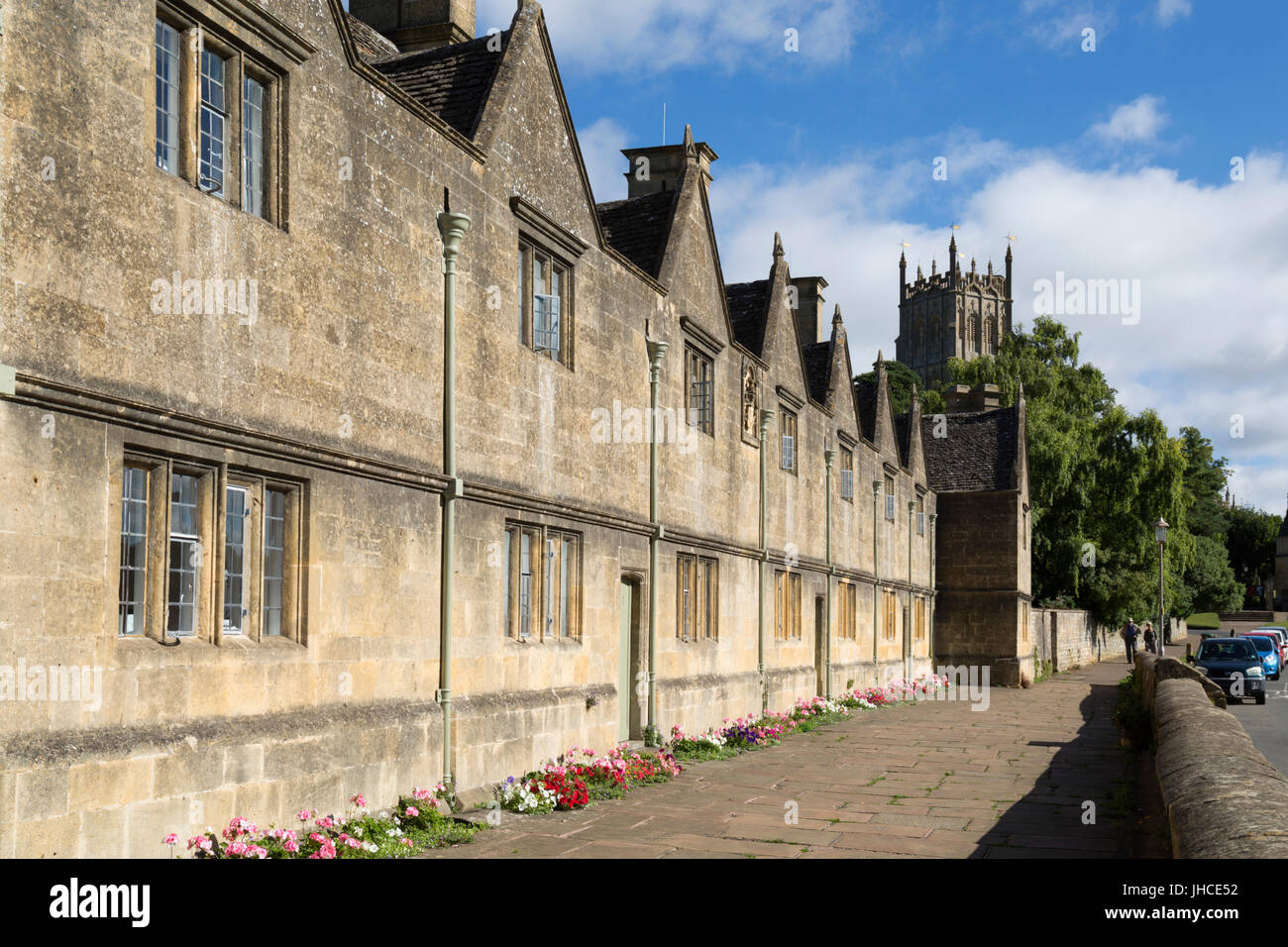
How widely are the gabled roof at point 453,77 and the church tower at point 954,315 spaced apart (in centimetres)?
12242

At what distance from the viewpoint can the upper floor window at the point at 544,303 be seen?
525 inches

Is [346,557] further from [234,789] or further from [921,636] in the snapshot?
[921,636]

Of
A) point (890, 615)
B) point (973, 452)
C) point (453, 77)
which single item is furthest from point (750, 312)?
point (973, 452)

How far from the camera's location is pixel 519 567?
42.6 ft

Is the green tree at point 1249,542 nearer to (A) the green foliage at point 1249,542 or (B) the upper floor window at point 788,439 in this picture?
(A) the green foliage at point 1249,542

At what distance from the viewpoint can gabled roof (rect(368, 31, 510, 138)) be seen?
41.4ft

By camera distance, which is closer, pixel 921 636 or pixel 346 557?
pixel 346 557

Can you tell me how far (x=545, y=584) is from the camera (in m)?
13.6

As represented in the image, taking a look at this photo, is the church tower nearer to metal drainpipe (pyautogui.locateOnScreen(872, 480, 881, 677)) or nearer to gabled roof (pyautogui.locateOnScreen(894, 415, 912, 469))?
gabled roof (pyautogui.locateOnScreen(894, 415, 912, 469))

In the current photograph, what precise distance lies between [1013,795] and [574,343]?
7.09 metres

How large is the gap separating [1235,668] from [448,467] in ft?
80.7

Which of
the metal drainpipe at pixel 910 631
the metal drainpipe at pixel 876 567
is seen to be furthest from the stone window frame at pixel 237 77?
the metal drainpipe at pixel 910 631

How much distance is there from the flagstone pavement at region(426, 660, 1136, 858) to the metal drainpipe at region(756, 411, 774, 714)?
1.19 meters
